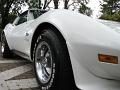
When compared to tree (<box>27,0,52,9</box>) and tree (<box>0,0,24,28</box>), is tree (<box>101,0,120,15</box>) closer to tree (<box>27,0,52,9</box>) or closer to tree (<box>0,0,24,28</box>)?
tree (<box>27,0,52,9</box>)

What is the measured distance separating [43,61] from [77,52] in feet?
2.87

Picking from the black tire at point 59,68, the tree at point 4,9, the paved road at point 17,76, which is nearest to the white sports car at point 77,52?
the black tire at point 59,68

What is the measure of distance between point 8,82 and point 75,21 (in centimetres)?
143

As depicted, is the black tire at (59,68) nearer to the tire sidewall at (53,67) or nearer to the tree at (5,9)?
the tire sidewall at (53,67)

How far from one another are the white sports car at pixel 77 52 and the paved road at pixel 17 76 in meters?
0.31

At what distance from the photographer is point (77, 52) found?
2.89m

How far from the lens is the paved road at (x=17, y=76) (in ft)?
12.1

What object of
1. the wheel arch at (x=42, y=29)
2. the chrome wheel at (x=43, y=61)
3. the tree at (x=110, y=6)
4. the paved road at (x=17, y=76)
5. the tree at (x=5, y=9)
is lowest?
the tree at (x=110, y=6)

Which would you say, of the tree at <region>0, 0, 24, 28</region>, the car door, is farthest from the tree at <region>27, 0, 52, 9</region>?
the car door

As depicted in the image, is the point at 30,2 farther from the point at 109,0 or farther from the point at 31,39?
the point at 109,0

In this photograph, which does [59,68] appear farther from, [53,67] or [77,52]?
[77,52]

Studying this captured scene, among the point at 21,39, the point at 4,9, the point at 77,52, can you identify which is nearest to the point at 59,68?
the point at 77,52

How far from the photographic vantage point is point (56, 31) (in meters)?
3.33

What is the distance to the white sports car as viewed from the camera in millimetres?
2689
